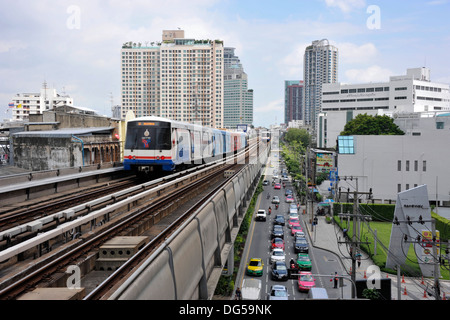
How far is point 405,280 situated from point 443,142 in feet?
76.0

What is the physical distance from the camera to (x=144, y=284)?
4.46 metres

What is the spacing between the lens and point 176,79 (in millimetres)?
129875

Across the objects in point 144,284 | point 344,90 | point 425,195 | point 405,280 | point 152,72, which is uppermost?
point 152,72

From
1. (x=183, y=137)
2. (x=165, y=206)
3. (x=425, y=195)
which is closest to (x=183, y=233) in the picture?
(x=165, y=206)

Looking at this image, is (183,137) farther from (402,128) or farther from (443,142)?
(402,128)

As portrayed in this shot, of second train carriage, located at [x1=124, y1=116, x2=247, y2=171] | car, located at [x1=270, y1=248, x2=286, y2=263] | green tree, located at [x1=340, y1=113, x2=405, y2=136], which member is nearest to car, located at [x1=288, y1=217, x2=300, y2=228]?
car, located at [x1=270, y1=248, x2=286, y2=263]

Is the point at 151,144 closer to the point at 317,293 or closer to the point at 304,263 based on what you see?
the point at 317,293

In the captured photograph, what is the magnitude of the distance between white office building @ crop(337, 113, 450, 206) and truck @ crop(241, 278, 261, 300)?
23.5 metres

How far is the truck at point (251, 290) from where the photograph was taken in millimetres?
20559

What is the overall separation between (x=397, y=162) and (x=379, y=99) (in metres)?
48.5

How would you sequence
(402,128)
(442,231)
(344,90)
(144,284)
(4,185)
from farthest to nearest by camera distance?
(344,90) < (402,128) < (442,231) < (4,185) < (144,284)

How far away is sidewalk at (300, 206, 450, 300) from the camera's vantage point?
21.4 metres

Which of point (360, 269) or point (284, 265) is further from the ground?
point (284, 265)

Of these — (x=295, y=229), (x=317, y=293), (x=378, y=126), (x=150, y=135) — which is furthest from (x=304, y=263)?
(x=378, y=126)
